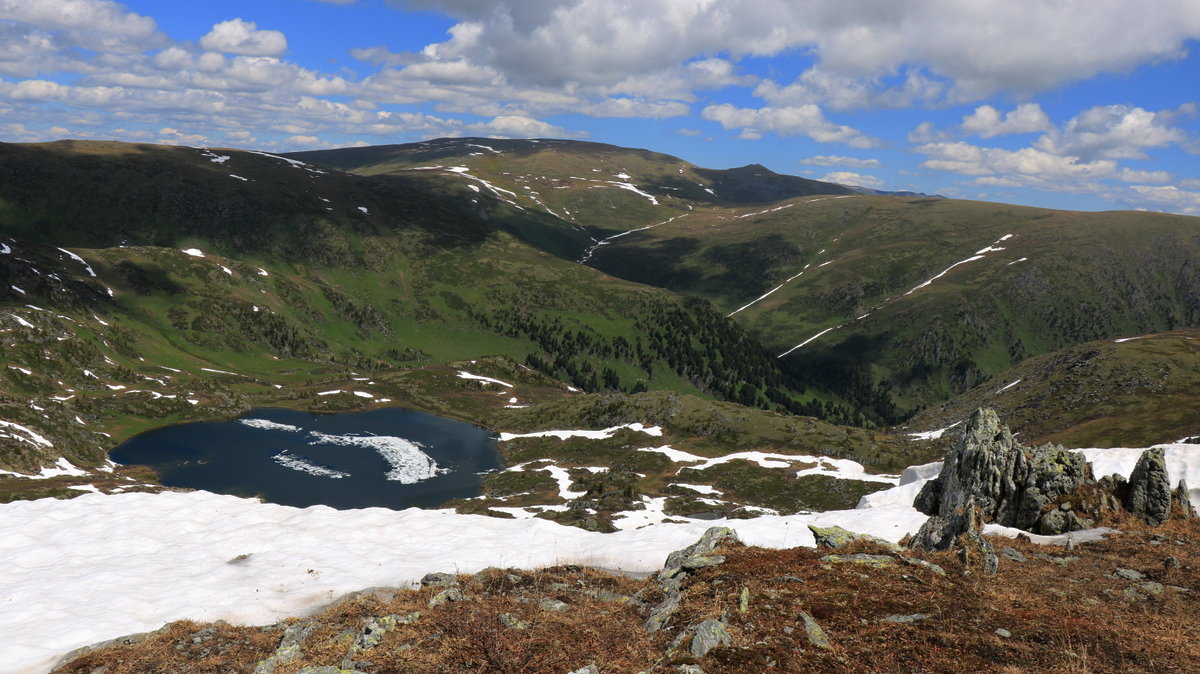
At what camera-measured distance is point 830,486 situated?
97875mm

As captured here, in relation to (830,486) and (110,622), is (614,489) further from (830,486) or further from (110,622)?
(110,622)

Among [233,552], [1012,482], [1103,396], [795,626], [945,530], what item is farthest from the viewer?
[1103,396]

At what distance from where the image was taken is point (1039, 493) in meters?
30.9

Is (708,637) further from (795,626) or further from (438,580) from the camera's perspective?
(438,580)

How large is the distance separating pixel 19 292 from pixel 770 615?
689ft

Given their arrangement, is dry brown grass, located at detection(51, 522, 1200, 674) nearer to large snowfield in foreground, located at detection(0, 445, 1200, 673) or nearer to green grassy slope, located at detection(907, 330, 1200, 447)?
large snowfield in foreground, located at detection(0, 445, 1200, 673)

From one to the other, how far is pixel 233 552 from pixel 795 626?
24957 mm

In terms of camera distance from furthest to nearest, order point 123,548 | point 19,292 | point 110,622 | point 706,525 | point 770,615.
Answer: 1. point 19,292
2. point 706,525
3. point 123,548
4. point 110,622
5. point 770,615

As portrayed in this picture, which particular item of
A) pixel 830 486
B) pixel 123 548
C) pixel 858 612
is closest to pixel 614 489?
pixel 830 486

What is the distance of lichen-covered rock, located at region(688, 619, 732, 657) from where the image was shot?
48.8 ft

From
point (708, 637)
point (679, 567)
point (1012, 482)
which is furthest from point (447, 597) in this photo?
point (1012, 482)

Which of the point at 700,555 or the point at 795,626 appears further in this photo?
the point at 700,555

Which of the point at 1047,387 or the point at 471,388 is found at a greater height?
the point at 1047,387

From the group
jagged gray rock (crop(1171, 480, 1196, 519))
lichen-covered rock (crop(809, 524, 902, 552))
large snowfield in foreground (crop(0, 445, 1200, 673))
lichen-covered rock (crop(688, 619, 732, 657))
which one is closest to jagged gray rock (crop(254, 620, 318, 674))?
large snowfield in foreground (crop(0, 445, 1200, 673))
